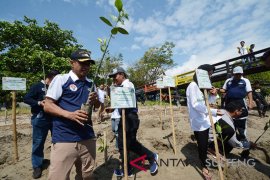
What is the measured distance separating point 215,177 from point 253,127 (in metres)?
4.77

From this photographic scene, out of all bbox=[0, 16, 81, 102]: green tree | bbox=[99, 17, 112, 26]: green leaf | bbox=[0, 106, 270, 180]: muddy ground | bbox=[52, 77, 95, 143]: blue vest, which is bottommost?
bbox=[0, 106, 270, 180]: muddy ground

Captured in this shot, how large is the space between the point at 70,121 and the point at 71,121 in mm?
11

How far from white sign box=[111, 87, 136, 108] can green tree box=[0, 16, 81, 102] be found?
44.0ft

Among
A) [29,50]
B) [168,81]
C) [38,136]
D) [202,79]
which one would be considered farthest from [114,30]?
[29,50]

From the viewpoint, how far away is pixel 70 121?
220 cm

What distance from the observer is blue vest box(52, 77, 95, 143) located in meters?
2.17

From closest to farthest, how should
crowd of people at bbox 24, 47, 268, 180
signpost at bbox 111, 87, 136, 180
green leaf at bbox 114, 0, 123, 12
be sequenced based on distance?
1. green leaf at bbox 114, 0, 123, 12
2. crowd of people at bbox 24, 47, 268, 180
3. signpost at bbox 111, 87, 136, 180

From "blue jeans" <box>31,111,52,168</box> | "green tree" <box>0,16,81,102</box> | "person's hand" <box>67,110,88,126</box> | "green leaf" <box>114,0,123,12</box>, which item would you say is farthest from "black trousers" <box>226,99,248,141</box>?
"green tree" <box>0,16,81,102</box>

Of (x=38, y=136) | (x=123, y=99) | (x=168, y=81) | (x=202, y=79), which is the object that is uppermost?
(x=168, y=81)

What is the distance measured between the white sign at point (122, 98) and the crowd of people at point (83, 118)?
0.17 meters

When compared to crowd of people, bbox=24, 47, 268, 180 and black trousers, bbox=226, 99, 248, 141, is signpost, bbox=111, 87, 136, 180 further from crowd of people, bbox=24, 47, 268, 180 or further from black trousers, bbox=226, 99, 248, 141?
black trousers, bbox=226, 99, 248, 141

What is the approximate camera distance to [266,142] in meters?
Result: 5.11

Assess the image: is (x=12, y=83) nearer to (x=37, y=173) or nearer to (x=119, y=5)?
(x=37, y=173)

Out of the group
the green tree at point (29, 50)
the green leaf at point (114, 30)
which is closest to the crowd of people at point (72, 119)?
the green leaf at point (114, 30)
